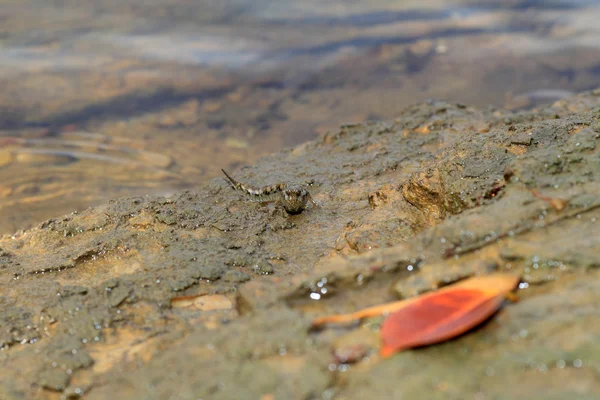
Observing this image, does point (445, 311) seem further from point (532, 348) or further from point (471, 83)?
point (471, 83)

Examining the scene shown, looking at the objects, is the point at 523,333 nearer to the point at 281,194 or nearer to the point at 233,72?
the point at 281,194

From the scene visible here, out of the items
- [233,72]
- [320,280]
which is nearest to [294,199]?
[320,280]

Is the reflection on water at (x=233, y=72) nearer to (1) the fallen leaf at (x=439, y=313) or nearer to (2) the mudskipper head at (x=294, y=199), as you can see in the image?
(2) the mudskipper head at (x=294, y=199)

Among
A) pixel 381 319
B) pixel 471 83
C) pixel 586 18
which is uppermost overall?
pixel 381 319

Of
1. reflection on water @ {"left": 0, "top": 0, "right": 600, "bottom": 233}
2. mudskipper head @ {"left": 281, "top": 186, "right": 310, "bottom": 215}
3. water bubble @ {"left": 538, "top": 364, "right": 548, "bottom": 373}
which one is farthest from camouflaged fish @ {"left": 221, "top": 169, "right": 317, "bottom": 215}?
reflection on water @ {"left": 0, "top": 0, "right": 600, "bottom": 233}

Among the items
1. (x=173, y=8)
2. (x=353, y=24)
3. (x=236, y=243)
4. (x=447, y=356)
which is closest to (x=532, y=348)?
(x=447, y=356)

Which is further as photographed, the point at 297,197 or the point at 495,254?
the point at 297,197

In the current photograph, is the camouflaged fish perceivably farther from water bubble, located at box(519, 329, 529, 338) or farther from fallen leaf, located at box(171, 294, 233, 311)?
water bubble, located at box(519, 329, 529, 338)
